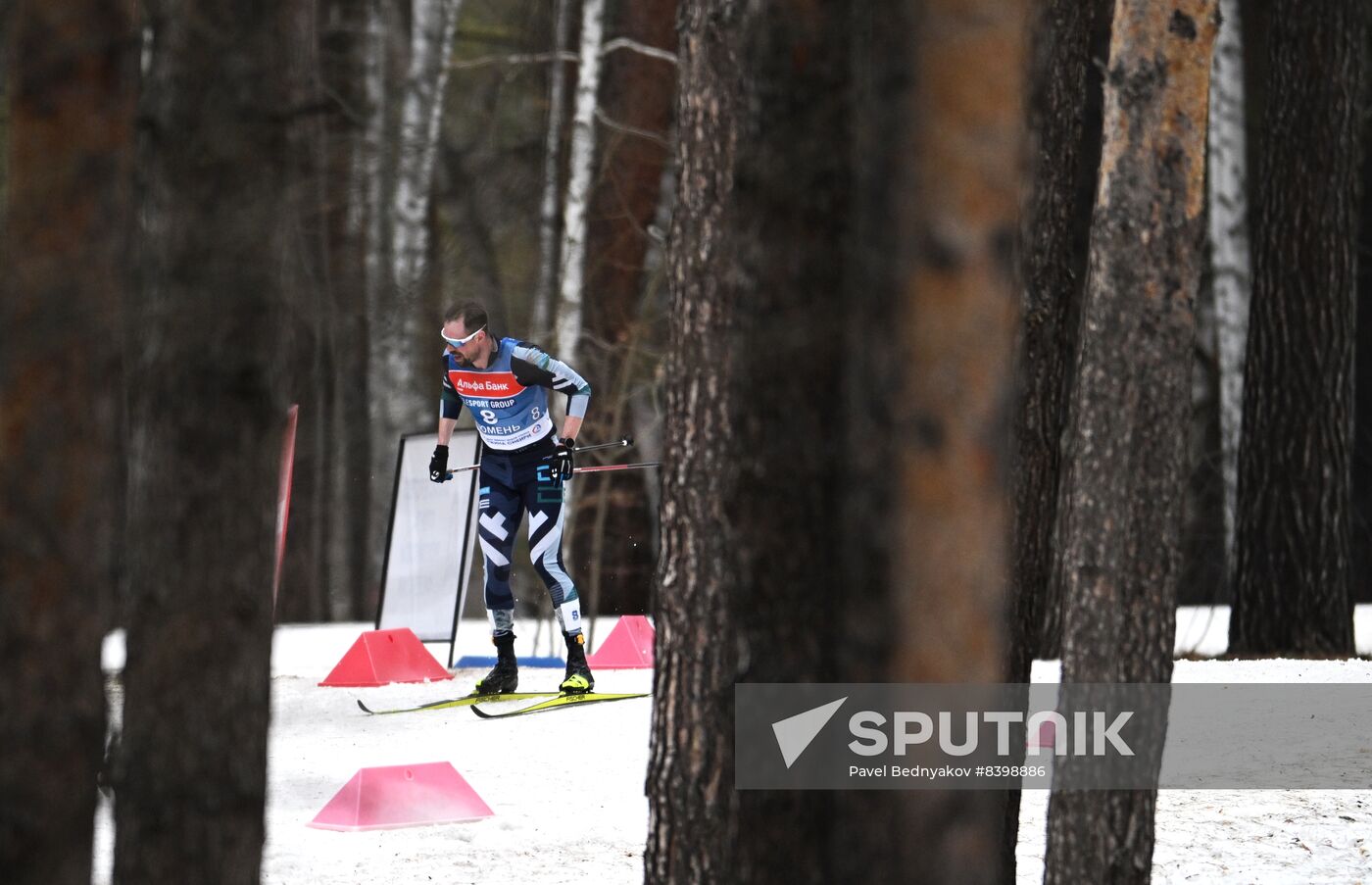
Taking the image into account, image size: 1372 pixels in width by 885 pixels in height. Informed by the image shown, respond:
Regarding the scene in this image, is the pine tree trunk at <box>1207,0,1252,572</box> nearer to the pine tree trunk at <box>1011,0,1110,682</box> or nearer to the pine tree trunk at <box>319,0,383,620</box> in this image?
the pine tree trunk at <box>319,0,383,620</box>

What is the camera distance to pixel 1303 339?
11.5 m

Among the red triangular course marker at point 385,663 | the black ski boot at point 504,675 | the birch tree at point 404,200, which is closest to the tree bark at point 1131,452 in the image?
the black ski boot at point 504,675

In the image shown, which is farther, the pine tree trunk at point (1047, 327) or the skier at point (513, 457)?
the skier at point (513, 457)

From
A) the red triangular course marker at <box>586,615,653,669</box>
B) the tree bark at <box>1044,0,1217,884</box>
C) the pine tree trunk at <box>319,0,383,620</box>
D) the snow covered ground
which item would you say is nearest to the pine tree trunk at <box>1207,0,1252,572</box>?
the snow covered ground

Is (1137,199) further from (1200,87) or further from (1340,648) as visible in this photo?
(1340,648)

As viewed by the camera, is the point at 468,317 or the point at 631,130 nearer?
the point at 468,317

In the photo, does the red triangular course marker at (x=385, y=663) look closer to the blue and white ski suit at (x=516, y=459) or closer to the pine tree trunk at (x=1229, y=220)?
the blue and white ski suit at (x=516, y=459)

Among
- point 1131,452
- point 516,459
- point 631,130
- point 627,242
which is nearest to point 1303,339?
point 516,459

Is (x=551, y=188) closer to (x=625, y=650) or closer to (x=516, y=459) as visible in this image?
(x=625, y=650)

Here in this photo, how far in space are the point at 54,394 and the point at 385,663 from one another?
24.9 ft

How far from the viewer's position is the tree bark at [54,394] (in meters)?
3.34

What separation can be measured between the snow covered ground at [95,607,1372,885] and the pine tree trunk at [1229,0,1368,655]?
64.4 inches

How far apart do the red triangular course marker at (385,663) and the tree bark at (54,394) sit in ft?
24.0

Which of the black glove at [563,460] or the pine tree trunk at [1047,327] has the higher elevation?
the pine tree trunk at [1047,327]
